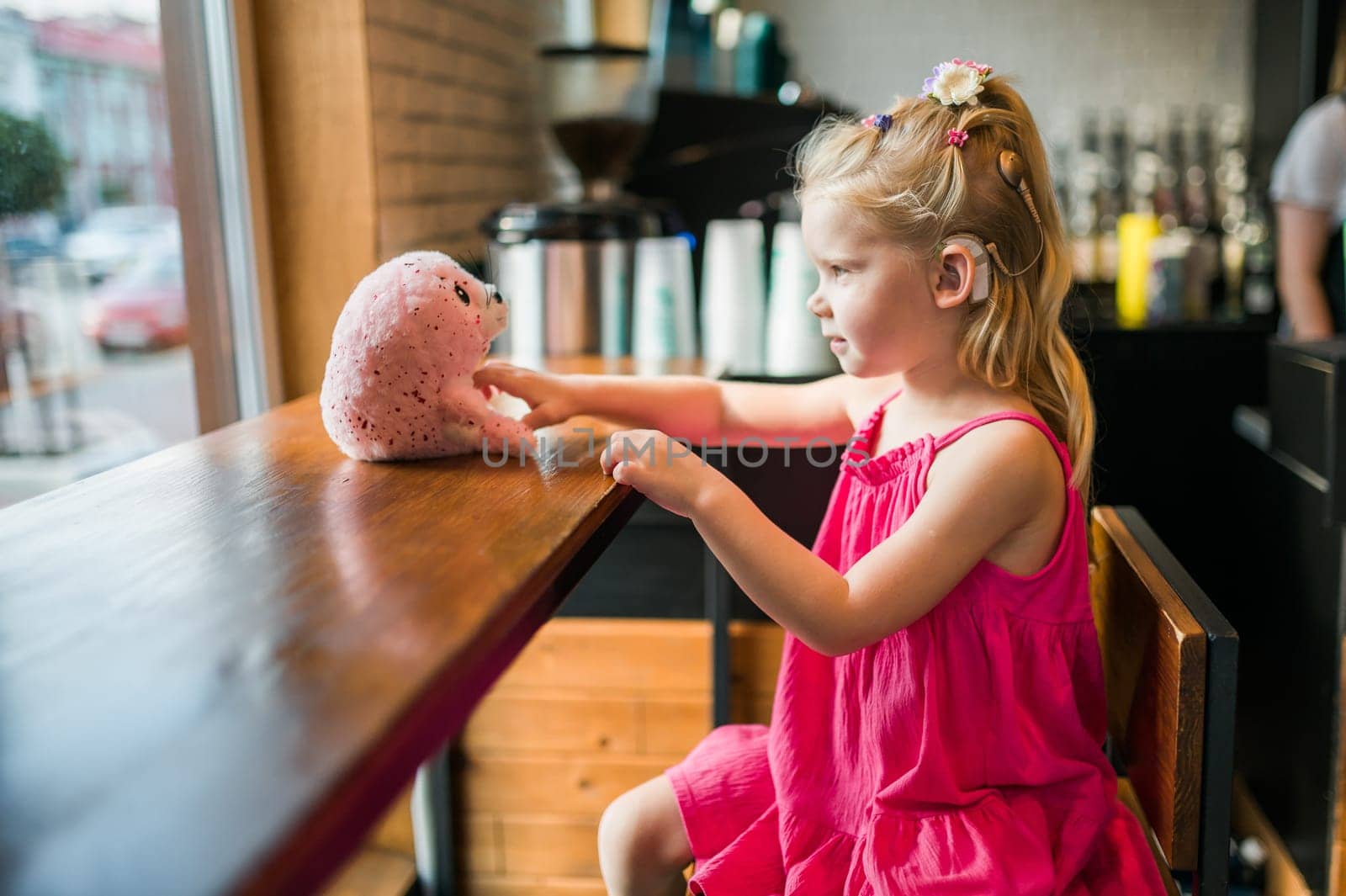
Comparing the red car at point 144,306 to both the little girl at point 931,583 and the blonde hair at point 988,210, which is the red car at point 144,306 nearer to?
the little girl at point 931,583

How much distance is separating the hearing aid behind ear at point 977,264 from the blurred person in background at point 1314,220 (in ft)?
6.75

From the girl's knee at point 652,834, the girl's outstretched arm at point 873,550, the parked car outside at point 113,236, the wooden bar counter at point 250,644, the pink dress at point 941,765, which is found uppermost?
the parked car outside at point 113,236

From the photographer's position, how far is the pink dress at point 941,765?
95 centimetres

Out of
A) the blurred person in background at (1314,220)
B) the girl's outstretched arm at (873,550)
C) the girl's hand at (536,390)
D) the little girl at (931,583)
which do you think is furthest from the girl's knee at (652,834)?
the blurred person in background at (1314,220)

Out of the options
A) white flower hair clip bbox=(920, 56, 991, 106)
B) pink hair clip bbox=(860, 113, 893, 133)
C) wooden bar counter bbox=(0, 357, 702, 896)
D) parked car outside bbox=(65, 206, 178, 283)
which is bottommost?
wooden bar counter bbox=(0, 357, 702, 896)

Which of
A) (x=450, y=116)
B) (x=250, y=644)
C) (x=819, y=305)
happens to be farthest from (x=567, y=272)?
(x=250, y=644)

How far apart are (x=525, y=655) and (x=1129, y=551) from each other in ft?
2.81

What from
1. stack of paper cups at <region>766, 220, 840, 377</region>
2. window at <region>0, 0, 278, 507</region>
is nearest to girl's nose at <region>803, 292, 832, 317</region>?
stack of paper cups at <region>766, 220, 840, 377</region>

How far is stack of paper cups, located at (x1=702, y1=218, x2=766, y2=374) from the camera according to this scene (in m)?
1.80

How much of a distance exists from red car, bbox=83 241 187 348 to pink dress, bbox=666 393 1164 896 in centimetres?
86

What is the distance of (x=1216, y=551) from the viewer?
283cm

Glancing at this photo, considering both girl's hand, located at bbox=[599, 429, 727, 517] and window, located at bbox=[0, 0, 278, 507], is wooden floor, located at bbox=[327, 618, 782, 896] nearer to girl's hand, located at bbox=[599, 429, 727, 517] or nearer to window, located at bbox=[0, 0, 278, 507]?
window, located at bbox=[0, 0, 278, 507]

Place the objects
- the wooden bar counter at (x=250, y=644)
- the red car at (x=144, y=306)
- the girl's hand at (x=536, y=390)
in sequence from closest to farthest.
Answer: the wooden bar counter at (x=250, y=644), the girl's hand at (x=536, y=390), the red car at (x=144, y=306)

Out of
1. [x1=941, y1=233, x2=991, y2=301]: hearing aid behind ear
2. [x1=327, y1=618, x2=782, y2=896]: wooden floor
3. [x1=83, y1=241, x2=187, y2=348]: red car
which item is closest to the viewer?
[x1=941, y1=233, x2=991, y2=301]: hearing aid behind ear
